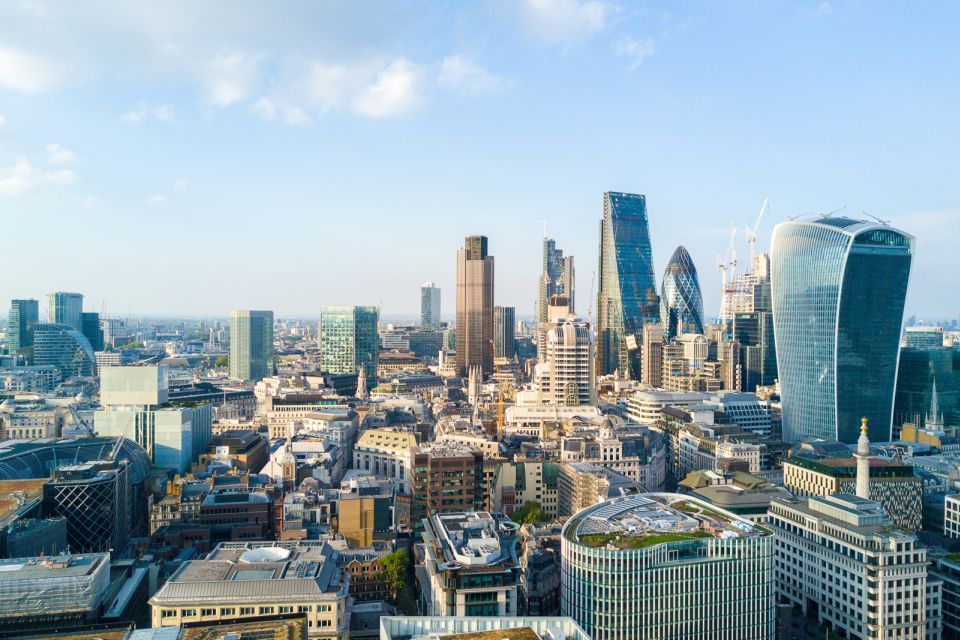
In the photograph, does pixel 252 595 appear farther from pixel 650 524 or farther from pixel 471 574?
pixel 650 524

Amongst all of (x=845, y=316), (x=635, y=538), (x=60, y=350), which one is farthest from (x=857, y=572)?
(x=60, y=350)

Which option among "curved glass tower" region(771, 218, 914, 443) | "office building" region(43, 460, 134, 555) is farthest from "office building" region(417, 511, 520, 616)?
"curved glass tower" region(771, 218, 914, 443)

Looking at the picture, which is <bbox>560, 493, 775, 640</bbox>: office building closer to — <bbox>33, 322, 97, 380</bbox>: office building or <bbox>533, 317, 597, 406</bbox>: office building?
<bbox>533, 317, 597, 406</bbox>: office building

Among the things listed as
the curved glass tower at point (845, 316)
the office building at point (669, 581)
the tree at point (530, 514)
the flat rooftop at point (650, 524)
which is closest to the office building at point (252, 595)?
the office building at point (669, 581)

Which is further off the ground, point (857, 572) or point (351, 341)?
point (351, 341)

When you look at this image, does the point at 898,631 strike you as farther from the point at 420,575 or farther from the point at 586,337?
the point at 586,337

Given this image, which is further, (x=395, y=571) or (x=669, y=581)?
(x=395, y=571)

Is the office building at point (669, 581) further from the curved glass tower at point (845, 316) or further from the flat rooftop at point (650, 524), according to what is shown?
the curved glass tower at point (845, 316)
